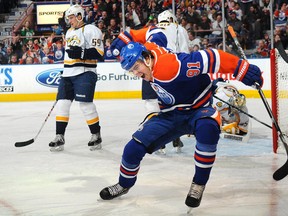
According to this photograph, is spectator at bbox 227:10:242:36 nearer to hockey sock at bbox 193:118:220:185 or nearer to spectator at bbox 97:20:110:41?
spectator at bbox 97:20:110:41

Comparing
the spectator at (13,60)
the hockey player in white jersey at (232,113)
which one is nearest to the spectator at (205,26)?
the spectator at (13,60)

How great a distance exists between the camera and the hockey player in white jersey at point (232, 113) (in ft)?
17.5

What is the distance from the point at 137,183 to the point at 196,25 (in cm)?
650

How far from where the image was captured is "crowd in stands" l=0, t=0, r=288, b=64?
9.54 metres

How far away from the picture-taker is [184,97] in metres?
3.15

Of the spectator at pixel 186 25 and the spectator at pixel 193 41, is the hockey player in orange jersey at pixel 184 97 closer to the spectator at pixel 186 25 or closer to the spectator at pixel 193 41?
the spectator at pixel 193 41

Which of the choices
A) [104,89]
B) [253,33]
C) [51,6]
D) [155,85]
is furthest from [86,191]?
[51,6]

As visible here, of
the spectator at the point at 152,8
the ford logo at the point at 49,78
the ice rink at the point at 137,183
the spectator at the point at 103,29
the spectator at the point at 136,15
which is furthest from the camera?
the spectator at the point at 152,8

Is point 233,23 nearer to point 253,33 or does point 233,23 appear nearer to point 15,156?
point 253,33

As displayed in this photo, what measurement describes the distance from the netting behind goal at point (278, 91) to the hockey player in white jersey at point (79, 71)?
144 centimetres

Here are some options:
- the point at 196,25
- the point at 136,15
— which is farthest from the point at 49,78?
the point at 196,25

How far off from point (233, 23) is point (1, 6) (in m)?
7.28

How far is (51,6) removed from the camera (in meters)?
14.7

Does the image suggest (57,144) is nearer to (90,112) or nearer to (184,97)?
(90,112)
